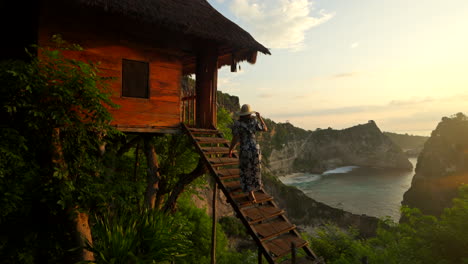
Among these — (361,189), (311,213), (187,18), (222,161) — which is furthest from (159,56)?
(361,189)

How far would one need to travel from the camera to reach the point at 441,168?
54.5 metres

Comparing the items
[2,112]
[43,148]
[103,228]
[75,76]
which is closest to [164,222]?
[103,228]

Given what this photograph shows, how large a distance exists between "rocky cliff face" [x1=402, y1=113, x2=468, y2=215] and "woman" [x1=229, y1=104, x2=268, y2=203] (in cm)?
5552

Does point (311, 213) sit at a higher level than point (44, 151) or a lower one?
lower

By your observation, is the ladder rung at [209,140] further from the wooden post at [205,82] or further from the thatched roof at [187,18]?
the thatched roof at [187,18]

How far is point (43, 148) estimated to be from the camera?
557 centimetres

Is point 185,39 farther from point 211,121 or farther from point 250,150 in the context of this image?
point 250,150

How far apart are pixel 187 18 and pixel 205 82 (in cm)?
197

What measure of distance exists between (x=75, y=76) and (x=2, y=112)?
6.12 ft

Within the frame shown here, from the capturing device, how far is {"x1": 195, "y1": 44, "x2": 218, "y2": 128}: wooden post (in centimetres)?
838

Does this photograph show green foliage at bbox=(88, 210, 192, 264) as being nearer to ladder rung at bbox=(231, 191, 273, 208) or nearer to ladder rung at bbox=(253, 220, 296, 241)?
ladder rung at bbox=(231, 191, 273, 208)

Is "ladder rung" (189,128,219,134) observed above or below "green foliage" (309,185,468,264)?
above

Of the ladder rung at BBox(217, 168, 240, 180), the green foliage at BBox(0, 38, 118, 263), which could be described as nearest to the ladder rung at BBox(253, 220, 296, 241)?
the ladder rung at BBox(217, 168, 240, 180)

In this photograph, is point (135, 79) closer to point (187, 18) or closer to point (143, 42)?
point (143, 42)
